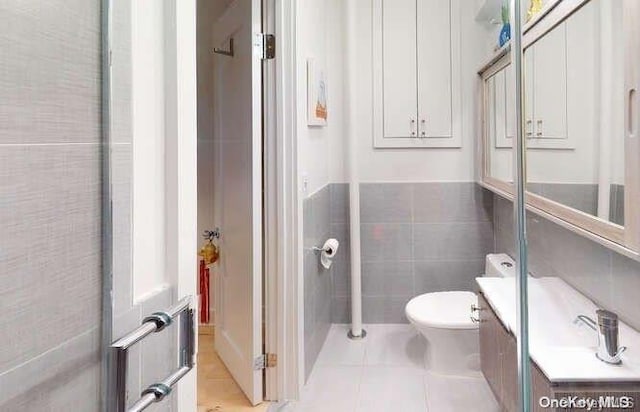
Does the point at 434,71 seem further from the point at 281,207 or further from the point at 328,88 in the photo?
the point at 281,207

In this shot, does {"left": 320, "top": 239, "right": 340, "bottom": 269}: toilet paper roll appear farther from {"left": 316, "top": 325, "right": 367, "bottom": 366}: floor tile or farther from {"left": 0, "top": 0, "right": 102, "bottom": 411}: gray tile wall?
{"left": 0, "top": 0, "right": 102, "bottom": 411}: gray tile wall

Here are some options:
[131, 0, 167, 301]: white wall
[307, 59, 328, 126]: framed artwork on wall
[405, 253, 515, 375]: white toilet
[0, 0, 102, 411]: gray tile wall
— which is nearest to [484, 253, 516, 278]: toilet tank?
[405, 253, 515, 375]: white toilet

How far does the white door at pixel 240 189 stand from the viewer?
2.08 metres

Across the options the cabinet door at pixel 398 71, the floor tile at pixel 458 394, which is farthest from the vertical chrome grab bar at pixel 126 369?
the cabinet door at pixel 398 71

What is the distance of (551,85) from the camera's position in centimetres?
174

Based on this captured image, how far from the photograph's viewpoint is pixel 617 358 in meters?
1.20

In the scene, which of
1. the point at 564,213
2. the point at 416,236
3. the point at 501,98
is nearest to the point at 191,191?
the point at 564,213

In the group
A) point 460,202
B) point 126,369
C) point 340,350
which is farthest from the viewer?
point 460,202

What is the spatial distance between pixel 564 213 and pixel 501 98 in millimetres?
1147

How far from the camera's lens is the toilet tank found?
2.31 metres

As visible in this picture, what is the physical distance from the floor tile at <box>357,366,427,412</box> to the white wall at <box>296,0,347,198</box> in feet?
3.38

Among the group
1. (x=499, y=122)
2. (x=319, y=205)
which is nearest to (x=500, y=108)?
(x=499, y=122)

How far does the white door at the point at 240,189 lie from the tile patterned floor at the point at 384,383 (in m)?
0.40

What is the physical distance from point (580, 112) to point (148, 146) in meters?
1.34
